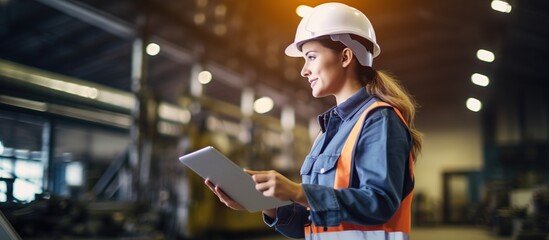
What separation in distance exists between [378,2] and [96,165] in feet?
16.7

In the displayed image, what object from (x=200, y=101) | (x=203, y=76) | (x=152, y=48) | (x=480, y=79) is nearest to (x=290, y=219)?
(x=480, y=79)

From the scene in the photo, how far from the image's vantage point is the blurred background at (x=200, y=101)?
14.9 ft

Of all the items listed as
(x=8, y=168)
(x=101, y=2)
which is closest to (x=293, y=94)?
(x=101, y=2)

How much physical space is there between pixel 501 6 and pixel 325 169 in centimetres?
323

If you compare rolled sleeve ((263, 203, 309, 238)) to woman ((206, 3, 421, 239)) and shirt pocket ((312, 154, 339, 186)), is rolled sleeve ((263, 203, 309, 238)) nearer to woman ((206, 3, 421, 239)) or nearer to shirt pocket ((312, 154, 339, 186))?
woman ((206, 3, 421, 239))

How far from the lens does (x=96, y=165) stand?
26.0ft

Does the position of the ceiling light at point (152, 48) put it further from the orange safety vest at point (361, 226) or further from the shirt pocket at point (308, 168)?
the orange safety vest at point (361, 226)

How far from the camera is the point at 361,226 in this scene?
1.27 metres

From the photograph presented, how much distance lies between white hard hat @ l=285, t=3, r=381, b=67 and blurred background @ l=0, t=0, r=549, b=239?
110cm

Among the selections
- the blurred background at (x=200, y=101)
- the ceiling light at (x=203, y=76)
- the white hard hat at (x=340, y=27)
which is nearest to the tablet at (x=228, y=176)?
the white hard hat at (x=340, y=27)

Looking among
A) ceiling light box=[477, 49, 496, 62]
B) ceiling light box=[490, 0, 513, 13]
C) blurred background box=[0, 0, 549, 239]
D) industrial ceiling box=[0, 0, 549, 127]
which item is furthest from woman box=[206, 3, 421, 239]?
ceiling light box=[477, 49, 496, 62]

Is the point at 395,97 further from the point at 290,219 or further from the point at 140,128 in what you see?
the point at 140,128

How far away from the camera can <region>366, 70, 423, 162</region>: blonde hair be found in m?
1.31

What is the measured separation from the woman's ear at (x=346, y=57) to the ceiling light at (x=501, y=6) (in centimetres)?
294
